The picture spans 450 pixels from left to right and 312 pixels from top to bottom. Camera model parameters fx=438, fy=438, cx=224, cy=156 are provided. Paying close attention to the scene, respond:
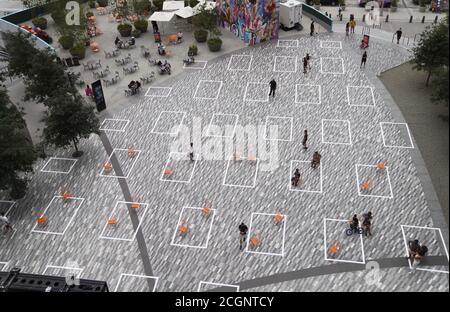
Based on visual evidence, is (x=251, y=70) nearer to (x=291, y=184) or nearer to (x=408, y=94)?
(x=408, y=94)

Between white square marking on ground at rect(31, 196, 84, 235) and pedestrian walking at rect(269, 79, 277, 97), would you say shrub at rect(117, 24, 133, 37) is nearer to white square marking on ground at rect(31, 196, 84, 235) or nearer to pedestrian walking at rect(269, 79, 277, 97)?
pedestrian walking at rect(269, 79, 277, 97)

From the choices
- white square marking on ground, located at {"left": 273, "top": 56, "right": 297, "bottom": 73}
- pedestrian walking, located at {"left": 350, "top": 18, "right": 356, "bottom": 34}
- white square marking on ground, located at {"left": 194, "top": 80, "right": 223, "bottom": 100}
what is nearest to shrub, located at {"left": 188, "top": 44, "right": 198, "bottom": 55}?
white square marking on ground, located at {"left": 194, "top": 80, "right": 223, "bottom": 100}

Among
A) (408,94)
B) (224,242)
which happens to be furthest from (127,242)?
(408,94)

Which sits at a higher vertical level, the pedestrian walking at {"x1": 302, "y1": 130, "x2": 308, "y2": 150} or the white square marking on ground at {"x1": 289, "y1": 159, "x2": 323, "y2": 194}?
the pedestrian walking at {"x1": 302, "y1": 130, "x2": 308, "y2": 150}

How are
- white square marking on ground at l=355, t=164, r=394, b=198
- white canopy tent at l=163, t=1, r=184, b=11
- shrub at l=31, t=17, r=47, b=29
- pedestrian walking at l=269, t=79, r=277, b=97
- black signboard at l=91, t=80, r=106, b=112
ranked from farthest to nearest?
1. shrub at l=31, t=17, r=47, b=29
2. white canopy tent at l=163, t=1, r=184, b=11
3. pedestrian walking at l=269, t=79, r=277, b=97
4. black signboard at l=91, t=80, r=106, b=112
5. white square marking on ground at l=355, t=164, r=394, b=198

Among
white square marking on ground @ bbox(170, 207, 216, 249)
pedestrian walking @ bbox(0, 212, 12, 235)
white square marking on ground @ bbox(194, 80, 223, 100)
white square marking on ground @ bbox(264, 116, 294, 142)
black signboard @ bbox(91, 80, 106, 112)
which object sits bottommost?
white square marking on ground @ bbox(194, 80, 223, 100)

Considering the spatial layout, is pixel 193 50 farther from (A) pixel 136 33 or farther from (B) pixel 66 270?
(B) pixel 66 270

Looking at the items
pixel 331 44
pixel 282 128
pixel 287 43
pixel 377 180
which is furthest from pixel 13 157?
pixel 331 44
